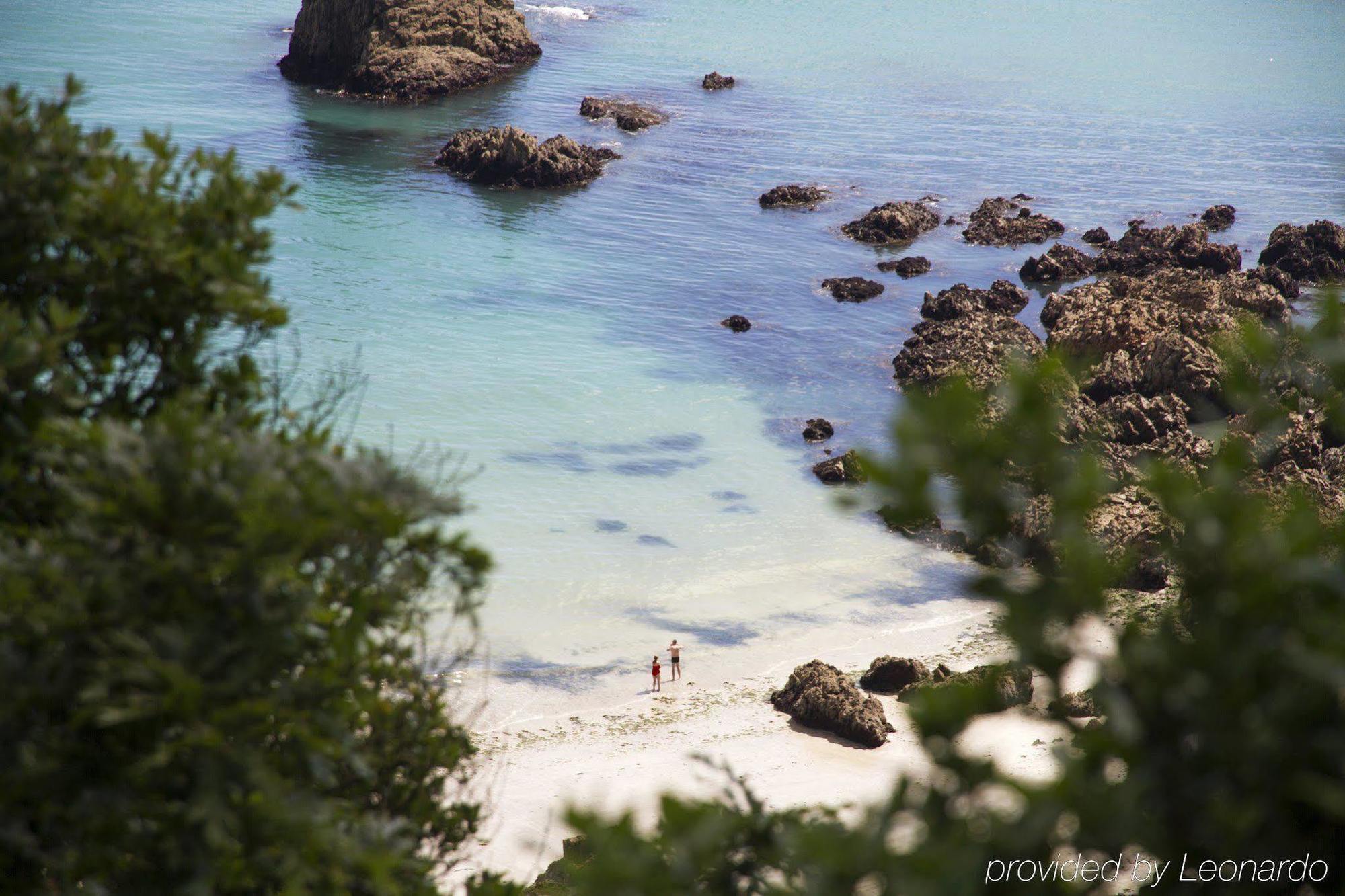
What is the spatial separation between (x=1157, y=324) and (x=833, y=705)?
22.7 metres

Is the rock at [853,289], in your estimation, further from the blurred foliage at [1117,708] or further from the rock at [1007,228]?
the blurred foliage at [1117,708]

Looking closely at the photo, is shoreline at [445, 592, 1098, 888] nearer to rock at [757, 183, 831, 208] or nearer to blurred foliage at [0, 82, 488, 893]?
blurred foliage at [0, 82, 488, 893]

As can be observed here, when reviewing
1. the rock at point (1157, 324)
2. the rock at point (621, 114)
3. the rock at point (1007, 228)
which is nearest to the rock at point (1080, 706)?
the rock at point (1157, 324)

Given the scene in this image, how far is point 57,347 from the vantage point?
793 centimetres

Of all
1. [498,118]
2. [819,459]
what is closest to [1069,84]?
[498,118]

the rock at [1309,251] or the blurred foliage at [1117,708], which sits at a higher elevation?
the blurred foliage at [1117,708]

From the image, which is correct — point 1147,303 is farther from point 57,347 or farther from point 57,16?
point 57,16

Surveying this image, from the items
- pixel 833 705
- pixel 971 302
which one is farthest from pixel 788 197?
pixel 833 705

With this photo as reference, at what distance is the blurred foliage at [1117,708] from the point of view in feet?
15.5

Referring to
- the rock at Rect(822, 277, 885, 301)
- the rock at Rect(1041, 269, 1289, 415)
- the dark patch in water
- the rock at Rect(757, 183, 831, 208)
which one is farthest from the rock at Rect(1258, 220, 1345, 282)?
the dark patch in water

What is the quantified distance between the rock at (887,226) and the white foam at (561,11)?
49.8 metres

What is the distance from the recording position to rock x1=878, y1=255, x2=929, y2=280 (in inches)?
1962

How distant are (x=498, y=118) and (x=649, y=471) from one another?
3839 cm

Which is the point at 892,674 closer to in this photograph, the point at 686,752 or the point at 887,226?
the point at 686,752
